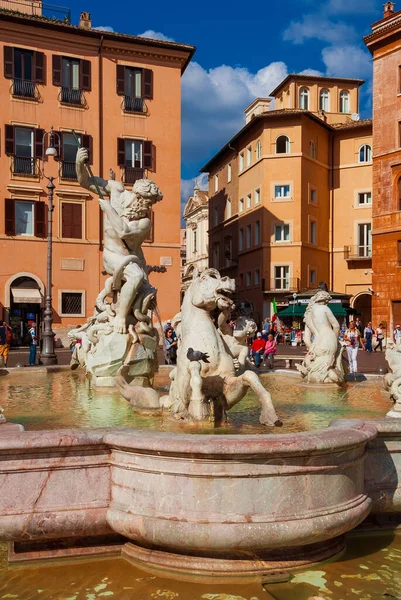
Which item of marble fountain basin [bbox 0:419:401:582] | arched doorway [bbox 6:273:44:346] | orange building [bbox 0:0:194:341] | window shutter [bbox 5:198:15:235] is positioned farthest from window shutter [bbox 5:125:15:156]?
marble fountain basin [bbox 0:419:401:582]

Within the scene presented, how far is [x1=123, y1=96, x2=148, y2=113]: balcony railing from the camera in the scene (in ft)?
106

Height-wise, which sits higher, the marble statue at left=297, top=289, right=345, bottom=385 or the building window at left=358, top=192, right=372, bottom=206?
the building window at left=358, top=192, right=372, bottom=206

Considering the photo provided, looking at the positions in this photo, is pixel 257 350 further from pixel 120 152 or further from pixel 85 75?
pixel 85 75

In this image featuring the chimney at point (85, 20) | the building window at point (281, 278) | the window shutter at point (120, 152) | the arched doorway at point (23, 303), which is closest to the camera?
the arched doorway at point (23, 303)

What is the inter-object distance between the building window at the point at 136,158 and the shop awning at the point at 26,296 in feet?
24.1

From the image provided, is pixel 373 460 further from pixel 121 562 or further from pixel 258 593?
pixel 121 562

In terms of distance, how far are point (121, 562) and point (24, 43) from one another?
101 feet

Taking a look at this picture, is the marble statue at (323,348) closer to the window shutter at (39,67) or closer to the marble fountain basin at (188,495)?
the marble fountain basin at (188,495)

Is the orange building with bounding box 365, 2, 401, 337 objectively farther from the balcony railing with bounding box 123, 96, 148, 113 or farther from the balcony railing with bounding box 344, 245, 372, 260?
the balcony railing with bounding box 123, 96, 148, 113

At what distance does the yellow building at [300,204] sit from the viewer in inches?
1593

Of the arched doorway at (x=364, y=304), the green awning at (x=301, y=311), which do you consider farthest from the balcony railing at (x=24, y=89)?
the arched doorway at (x=364, y=304)

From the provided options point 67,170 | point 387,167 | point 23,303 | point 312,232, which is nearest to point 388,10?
point 387,167

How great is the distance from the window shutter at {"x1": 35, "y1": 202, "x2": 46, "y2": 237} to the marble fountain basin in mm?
27549

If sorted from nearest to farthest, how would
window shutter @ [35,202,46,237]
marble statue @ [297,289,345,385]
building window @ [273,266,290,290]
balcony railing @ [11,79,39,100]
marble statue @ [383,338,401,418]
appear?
1. marble statue @ [383,338,401,418]
2. marble statue @ [297,289,345,385]
3. balcony railing @ [11,79,39,100]
4. window shutter @ [35,202,46,237]
5. building window @ [273,266,290,290]
